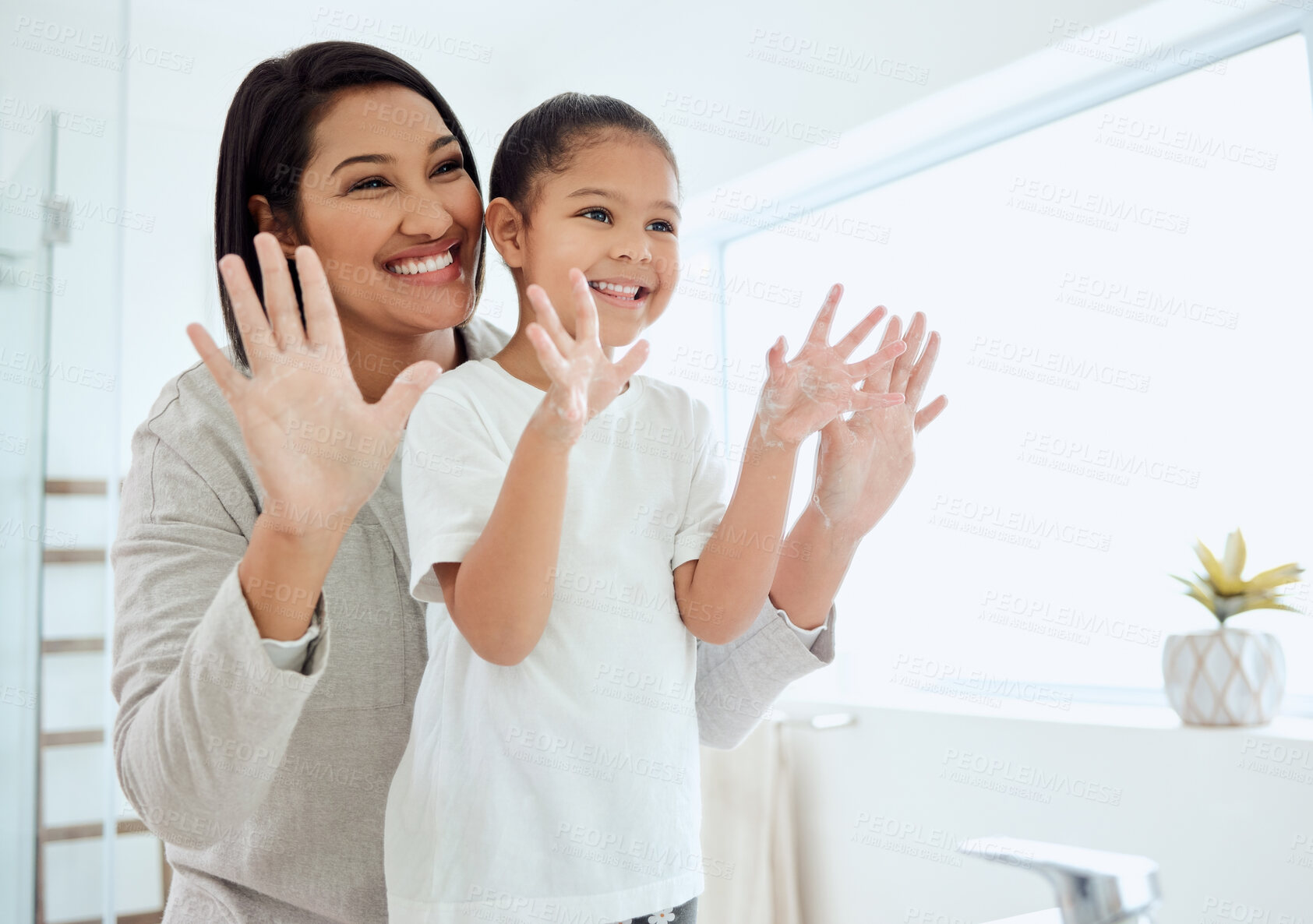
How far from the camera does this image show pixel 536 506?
64cm

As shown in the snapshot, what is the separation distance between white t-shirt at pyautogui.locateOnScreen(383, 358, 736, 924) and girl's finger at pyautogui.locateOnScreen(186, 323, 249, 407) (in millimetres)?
175

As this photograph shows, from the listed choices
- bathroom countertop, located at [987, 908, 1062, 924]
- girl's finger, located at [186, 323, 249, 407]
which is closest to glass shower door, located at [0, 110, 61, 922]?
girl's finger, located at [186, 323, 249, 407]

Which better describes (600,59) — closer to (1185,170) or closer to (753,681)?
(1185,170)

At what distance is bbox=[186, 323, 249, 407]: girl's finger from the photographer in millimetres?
566

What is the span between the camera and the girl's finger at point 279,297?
57 cm

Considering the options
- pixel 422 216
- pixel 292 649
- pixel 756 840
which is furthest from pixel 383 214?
pixel 756 840

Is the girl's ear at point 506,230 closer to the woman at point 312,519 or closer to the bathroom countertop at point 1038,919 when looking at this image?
the woman at point 312,519

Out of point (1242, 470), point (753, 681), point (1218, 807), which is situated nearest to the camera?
point (753, 681)

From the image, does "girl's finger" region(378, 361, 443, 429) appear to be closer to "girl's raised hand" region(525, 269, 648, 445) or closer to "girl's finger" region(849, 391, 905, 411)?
"girl's raised hand" region(525, 269, 648, 445)

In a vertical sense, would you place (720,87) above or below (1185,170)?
above

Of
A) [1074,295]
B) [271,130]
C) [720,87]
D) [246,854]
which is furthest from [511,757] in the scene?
[720,87]

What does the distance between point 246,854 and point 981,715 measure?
56.8 inches

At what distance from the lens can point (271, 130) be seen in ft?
2.86

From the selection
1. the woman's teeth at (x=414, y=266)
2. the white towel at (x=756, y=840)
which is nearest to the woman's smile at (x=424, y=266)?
the woman's teeth at (x=414, y=266)
